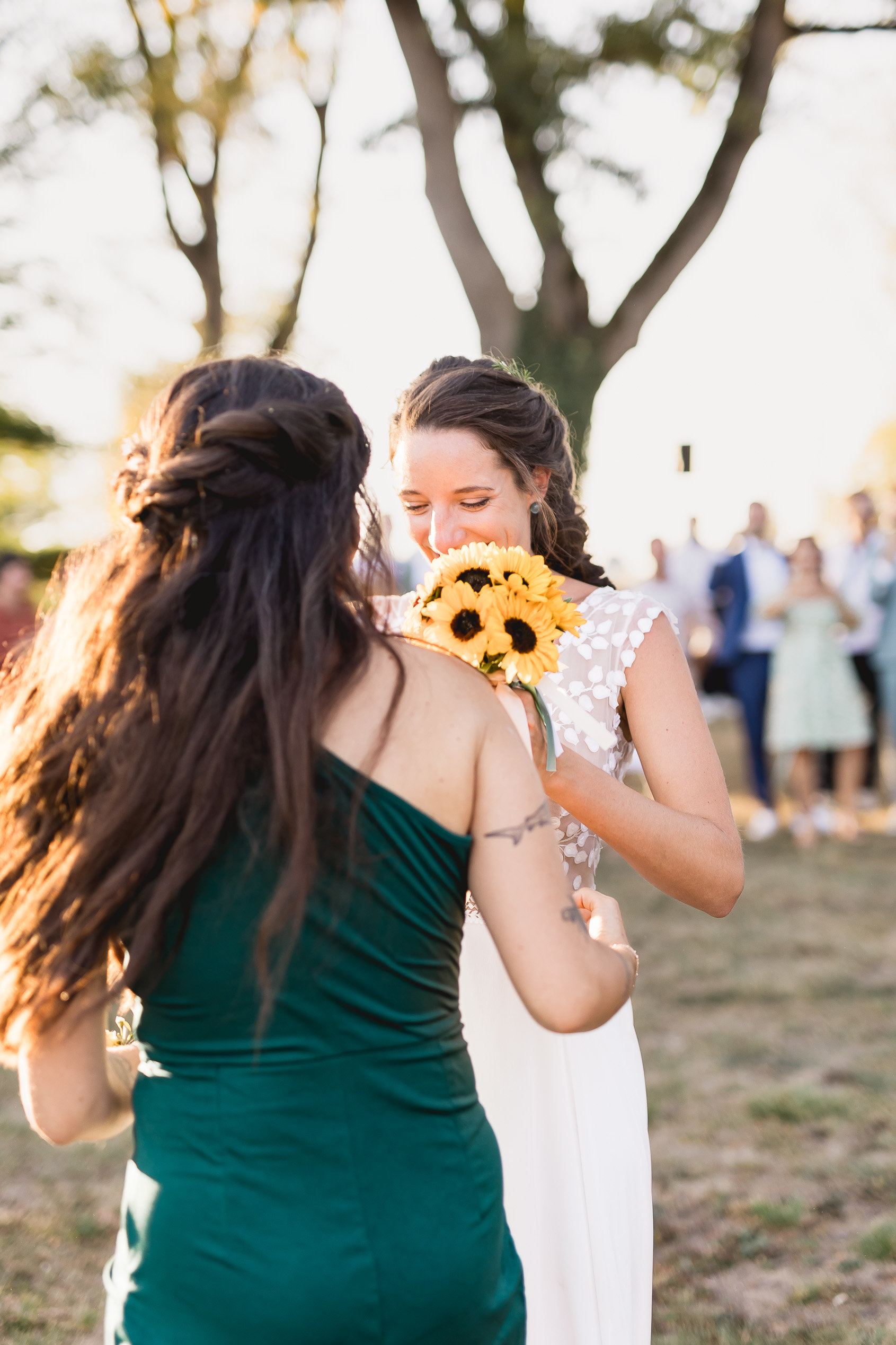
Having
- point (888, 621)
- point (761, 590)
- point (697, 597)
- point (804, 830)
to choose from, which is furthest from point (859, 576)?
point (697, 597)

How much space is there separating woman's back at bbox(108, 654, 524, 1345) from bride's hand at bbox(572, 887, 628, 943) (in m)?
0.37

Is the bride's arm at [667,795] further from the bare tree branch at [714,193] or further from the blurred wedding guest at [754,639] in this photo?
the bare tree branch at [714,193]

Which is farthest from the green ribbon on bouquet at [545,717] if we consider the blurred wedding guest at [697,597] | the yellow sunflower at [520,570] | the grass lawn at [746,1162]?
the blurred wedding guest at [697,597]

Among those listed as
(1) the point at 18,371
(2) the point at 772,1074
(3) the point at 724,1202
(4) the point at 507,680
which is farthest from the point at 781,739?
(1) the point at 18,371

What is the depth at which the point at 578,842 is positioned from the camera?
2.24m

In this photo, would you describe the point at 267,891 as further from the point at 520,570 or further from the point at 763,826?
the point at 763,826

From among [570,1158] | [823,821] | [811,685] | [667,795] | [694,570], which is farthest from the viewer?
[694,570]

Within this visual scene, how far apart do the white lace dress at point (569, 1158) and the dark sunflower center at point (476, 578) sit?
305 mm

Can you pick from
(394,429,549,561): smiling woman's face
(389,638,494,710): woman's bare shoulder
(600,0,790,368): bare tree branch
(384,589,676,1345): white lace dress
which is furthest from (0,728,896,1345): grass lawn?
(600,0,790,368): bare tree branch

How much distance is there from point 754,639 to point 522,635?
309 inches

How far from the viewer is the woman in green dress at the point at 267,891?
1.25m

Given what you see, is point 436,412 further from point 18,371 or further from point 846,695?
point 18,371

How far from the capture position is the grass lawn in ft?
10.8

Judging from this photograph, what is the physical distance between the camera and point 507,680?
164 centimetres
